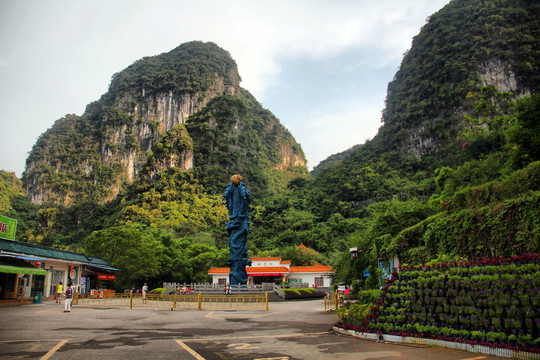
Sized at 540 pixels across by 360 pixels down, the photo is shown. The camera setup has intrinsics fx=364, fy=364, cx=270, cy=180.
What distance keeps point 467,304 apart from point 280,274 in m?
32.1

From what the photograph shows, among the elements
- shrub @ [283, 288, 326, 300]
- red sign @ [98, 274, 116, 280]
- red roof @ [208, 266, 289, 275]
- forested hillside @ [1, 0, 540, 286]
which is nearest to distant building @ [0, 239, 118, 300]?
red sign @ [98, 274, 116, 280]

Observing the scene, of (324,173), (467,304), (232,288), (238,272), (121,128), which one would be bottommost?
(232,288)

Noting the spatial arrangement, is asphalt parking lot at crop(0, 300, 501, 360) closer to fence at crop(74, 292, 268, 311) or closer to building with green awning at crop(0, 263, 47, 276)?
building with green awning at crop(0, 263, 47, 276)

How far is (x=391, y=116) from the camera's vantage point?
86.2 metres

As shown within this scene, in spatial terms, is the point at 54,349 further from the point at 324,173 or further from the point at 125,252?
the point at 324,173

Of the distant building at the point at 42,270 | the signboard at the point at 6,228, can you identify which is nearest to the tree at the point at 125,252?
the distant building at the point at 42,270

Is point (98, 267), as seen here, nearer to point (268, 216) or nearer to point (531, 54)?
point (268, 216)

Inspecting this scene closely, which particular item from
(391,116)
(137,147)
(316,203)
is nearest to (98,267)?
(316,203)

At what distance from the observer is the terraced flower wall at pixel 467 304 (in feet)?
18.1

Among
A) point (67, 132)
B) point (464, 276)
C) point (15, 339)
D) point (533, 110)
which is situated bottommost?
point (15, 339)

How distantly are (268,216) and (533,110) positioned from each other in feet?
187

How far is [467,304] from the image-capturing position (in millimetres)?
6438

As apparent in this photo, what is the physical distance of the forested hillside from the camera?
602 inches

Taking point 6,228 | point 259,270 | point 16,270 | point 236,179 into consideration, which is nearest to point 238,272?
point 236,179
